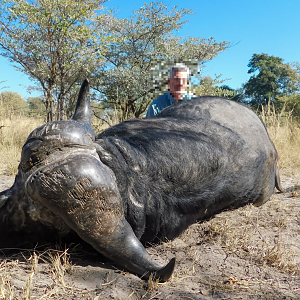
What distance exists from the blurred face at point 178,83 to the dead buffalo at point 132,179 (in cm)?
189

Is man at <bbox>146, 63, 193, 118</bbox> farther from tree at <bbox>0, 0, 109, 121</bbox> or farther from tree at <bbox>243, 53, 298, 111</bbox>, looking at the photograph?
tree at <bbox>243, 53, 298, 111</bbox>

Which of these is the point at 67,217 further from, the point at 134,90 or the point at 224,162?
the point at 134,90

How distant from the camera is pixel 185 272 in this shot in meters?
1.73

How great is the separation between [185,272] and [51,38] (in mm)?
7871

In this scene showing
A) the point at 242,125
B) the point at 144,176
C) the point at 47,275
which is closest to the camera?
the point at 47,275

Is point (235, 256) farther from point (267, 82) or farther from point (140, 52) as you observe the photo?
point (267, 82)

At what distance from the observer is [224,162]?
7.70 feet

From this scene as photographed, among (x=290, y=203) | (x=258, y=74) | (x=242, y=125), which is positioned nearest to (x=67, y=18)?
(x=242, y=125)

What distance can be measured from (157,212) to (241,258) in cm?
69

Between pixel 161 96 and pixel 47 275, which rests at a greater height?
pixel 161 96

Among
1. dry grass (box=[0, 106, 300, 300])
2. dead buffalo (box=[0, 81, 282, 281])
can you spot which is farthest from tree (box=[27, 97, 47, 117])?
dry grass (box=[0, 106, 300, 300])

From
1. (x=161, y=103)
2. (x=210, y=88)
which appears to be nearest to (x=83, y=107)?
(x=161, y=103)

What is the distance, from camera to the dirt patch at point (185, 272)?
4.74ft

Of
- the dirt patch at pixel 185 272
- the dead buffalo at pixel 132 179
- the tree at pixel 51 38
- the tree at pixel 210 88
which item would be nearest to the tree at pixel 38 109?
the tree at pixel 51 38
